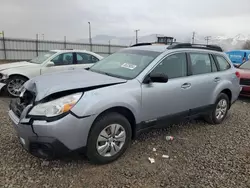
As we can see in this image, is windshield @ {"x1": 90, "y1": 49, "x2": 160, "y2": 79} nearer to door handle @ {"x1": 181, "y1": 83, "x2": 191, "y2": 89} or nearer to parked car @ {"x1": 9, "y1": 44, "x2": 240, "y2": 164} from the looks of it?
parked car @ {"x1": 9, "y1": 44, "x2": 240, "y2": 164}

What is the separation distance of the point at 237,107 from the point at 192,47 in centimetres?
312

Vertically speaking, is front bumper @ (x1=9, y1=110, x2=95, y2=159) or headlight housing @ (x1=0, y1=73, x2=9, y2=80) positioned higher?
headlight housing @ (x1=0, y1=73, x2=9, y2=80)

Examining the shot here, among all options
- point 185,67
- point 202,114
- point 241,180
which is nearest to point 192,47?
point 185,67

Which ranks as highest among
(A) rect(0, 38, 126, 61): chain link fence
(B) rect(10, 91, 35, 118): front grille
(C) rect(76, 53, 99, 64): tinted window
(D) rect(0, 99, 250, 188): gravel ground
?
(A) rect(0, 38, 126, 61): chain link fence

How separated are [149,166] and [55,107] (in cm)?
152

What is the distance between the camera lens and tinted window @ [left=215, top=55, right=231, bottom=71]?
4.79 meters

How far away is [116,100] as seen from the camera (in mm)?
2955

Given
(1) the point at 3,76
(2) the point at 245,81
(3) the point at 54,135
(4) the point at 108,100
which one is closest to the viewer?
(3) the point at 54,135

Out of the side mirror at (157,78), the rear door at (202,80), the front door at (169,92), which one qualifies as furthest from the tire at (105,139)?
the rear door at (202,80)

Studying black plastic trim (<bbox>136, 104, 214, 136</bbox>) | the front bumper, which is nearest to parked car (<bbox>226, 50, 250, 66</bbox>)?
black plastic trim (<bbox>136, 104, 214, 136</bbox>)

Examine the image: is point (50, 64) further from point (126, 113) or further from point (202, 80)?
point (202, 80)

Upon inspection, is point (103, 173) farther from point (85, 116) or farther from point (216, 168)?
point (216, 168)

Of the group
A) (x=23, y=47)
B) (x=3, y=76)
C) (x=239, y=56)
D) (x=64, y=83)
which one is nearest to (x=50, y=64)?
(x=3, y=76)

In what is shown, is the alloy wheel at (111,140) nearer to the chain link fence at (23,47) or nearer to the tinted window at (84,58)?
the tinted window at (84,58)
